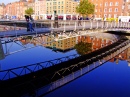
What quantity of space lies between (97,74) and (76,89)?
5.40m

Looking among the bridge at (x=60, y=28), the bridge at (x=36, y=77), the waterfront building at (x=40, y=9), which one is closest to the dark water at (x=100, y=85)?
the bridge at (x=36, y=77)

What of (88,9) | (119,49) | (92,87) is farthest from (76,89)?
(88,9)

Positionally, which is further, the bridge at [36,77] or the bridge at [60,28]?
the bridge at [60,28]

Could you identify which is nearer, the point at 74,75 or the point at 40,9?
the point at 74,75

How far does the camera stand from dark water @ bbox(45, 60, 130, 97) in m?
17.9

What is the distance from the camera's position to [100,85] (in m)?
20.0

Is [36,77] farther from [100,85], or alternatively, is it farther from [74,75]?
[100,85]

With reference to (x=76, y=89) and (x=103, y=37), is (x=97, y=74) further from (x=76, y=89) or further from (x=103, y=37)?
(x=103, y=37)

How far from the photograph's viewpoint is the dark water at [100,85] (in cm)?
1787

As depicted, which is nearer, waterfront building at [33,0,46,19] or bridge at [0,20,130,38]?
bridge at [0,20,130,38]

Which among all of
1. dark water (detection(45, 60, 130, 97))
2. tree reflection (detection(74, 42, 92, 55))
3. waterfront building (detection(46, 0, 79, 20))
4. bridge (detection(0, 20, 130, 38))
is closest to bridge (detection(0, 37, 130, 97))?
dark water (detection(45, 60, 130, 97))

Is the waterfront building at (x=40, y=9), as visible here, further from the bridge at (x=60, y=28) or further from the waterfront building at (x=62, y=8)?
the bridge at (x=60, y=28)

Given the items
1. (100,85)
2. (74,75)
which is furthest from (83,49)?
(100,85)

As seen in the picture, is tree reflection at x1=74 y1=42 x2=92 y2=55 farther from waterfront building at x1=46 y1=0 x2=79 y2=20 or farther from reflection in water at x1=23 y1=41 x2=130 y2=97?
waterfront building at x1=46 y1=0 x2=79 y2=20
